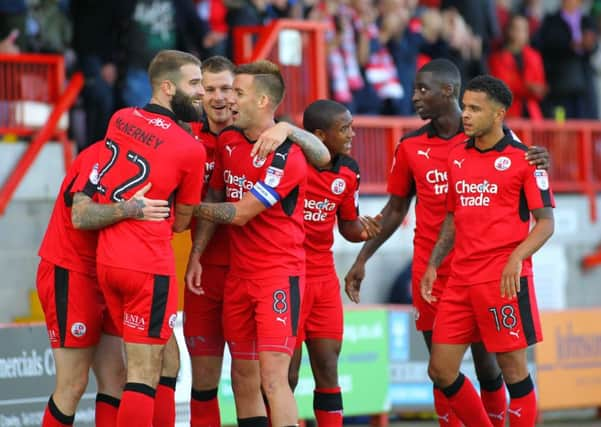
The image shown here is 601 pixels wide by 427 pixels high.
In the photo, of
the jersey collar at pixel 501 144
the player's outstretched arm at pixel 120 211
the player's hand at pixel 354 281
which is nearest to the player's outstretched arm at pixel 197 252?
the player's outstretched arm at pixel 120 211

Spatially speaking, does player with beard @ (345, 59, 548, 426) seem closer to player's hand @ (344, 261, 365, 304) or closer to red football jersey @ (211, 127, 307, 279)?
player's hand @ (344, 261, 365, 304)

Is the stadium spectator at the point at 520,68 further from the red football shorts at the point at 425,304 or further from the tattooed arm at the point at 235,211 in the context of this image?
the tattooed arm at the point at 235,211

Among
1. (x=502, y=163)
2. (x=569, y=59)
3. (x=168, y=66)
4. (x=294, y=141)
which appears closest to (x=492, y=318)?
(x=502, y=163)

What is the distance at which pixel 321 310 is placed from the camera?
32.2 feet

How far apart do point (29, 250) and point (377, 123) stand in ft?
14.6

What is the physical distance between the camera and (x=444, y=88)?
10.1 meters

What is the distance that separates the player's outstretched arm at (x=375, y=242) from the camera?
1034 centimetres

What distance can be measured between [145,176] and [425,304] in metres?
2.60

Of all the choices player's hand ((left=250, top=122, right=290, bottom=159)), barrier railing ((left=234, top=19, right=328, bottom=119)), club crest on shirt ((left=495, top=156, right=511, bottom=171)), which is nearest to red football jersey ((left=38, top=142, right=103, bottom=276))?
player's hand ((left=250, top=122, right=290, bottom=159))

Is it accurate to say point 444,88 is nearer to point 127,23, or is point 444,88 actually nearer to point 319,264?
point 319,264

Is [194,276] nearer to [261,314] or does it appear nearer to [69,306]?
[261,314]

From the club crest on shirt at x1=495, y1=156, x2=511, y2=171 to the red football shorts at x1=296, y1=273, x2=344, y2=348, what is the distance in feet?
4.59

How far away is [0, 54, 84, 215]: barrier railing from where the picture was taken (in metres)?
13.9

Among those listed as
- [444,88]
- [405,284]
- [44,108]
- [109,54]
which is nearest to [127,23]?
[109,54]
